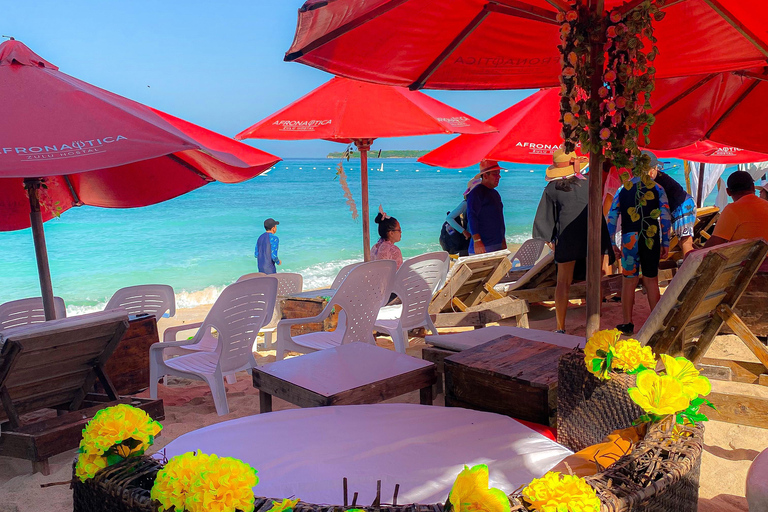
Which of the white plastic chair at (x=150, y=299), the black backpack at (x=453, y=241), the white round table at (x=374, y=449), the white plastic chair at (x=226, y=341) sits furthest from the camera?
the black backpack at (x=453, y=241)

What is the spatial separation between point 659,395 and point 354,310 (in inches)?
128

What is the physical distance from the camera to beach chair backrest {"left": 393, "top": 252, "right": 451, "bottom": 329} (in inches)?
206

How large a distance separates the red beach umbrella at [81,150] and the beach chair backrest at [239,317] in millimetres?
839

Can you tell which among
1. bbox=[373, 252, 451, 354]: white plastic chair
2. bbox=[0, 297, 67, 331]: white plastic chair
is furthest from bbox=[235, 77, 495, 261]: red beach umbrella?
bbox=[0, 297, 67, 331]: white plastic chair

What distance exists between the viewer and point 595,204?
254 centimetres

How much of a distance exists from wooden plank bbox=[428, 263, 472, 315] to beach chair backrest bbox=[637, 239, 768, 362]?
2.52 meters

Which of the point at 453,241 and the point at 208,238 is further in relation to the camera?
the point at 208,238

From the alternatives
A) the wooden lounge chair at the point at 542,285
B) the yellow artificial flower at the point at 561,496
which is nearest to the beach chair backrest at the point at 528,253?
the wooden lounge chair at the point at 542,285

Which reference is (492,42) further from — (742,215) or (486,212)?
(486,212)

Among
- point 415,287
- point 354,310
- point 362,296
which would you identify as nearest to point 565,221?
point 415,287

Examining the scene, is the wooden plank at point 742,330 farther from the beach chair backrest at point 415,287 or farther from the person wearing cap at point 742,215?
the beach chair backrest at point 415,287

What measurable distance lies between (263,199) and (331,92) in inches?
1362

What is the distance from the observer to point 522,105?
6914 millimetres

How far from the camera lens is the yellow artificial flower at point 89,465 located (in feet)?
4.68
